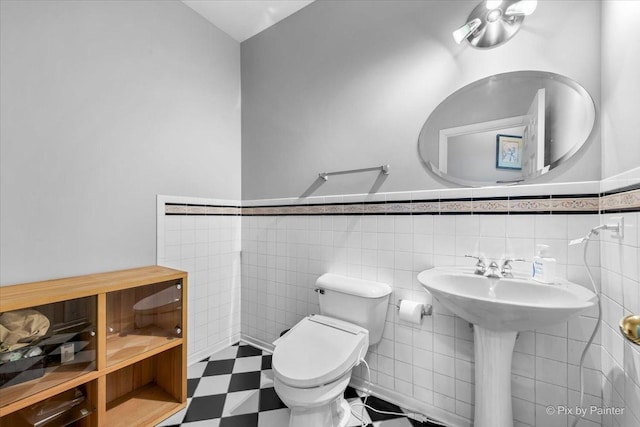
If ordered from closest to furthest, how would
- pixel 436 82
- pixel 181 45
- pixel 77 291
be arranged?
1. pixel 77 291
2. pixel 436 82
3. pixel 181 45

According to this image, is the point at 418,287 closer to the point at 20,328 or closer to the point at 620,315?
the point at 620,315

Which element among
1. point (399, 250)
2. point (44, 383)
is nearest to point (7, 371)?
point (44, 383)

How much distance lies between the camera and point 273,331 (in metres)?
2.05

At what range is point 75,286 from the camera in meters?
1.21

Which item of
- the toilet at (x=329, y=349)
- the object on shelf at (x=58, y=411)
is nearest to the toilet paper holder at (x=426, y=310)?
the toilet at (x=329, y=349)

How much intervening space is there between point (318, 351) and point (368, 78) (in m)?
1.57

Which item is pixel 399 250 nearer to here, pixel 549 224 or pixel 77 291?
pixel 549 224

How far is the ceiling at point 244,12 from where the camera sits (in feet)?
6.17

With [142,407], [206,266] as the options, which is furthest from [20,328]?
[206,266]

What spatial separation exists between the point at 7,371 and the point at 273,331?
137 centimetres

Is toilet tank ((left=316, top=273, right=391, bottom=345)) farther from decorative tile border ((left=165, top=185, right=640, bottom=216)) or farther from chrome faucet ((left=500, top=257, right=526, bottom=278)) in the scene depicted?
chrome faucet ((left=500, top=257, right=526, bottom=278))

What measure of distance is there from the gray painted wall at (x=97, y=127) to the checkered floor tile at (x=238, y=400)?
86 centimetres

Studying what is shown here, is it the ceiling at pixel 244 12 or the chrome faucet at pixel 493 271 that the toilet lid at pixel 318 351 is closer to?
the chrome faucet at pixel 493 271

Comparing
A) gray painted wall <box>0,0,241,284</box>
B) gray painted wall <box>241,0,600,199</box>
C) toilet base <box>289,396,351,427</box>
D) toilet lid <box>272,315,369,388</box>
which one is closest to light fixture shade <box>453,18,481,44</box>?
gray painted wall <box>241,0,600,199</box>
